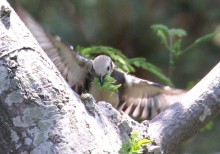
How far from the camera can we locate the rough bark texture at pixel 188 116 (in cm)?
292

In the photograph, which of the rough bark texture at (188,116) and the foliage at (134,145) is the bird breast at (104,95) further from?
the foliage at (134,145)

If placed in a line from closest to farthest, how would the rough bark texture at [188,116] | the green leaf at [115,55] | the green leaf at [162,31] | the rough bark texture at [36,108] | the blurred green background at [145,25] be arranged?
the rough bark texture at [36,108], the rough bark texture at [188,116], the green leaf at [115,55], the green leaf at [162,31], the blurred green background at [145,25]

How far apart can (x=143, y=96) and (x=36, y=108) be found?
1.63 metres

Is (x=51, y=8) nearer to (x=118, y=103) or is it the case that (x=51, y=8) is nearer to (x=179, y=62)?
(x=179, y=62)

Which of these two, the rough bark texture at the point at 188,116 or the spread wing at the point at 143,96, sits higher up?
the spread wing at the point at 143,96

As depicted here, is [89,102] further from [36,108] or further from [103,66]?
[103,66]

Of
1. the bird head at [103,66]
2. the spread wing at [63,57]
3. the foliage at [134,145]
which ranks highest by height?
the spread wing at [63,57]

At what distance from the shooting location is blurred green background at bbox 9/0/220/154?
7414mm

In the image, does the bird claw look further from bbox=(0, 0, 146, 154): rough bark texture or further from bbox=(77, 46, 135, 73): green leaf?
bbox=(77, 46, 135, 73): green leaf

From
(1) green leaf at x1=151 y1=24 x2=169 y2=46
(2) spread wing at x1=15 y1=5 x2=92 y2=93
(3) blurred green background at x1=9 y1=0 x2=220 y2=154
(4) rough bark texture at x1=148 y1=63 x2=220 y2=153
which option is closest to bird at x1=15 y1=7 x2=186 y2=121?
(2) spread wing at x1=15 y1=5 x2=92 y2=93

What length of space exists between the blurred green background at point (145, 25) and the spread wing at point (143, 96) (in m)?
3.12

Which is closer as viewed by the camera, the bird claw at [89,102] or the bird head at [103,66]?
the bird claw at [89,102]

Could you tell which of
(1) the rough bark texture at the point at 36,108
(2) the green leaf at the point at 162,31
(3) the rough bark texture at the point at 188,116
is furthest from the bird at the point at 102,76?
(1) the rough bark texture at the point at 36,108

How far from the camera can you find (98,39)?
7379 mm
